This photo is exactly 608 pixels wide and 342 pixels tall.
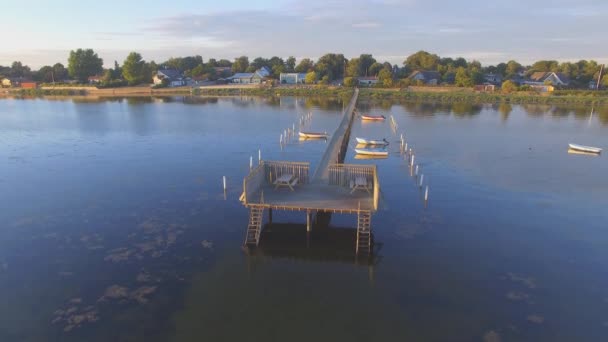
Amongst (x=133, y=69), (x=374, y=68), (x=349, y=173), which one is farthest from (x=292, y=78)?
(x=349, y=173)

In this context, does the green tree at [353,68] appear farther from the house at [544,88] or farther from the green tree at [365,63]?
the house at [544,88]

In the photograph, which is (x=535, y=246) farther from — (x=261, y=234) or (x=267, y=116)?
(x=267, y=116)

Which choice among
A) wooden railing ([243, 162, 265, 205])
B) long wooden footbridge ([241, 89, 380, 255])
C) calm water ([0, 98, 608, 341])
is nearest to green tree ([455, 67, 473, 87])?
calm water ([0, 98, 608, 341])

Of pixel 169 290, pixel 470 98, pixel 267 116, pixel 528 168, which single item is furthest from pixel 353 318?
pixel 470 98

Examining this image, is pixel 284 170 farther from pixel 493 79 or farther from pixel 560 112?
pixel 493 79

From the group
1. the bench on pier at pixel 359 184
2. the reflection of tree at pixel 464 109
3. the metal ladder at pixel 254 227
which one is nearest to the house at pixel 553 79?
the reflection of tree at pixel 464 109

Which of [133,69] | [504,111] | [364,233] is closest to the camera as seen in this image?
[364,233]
